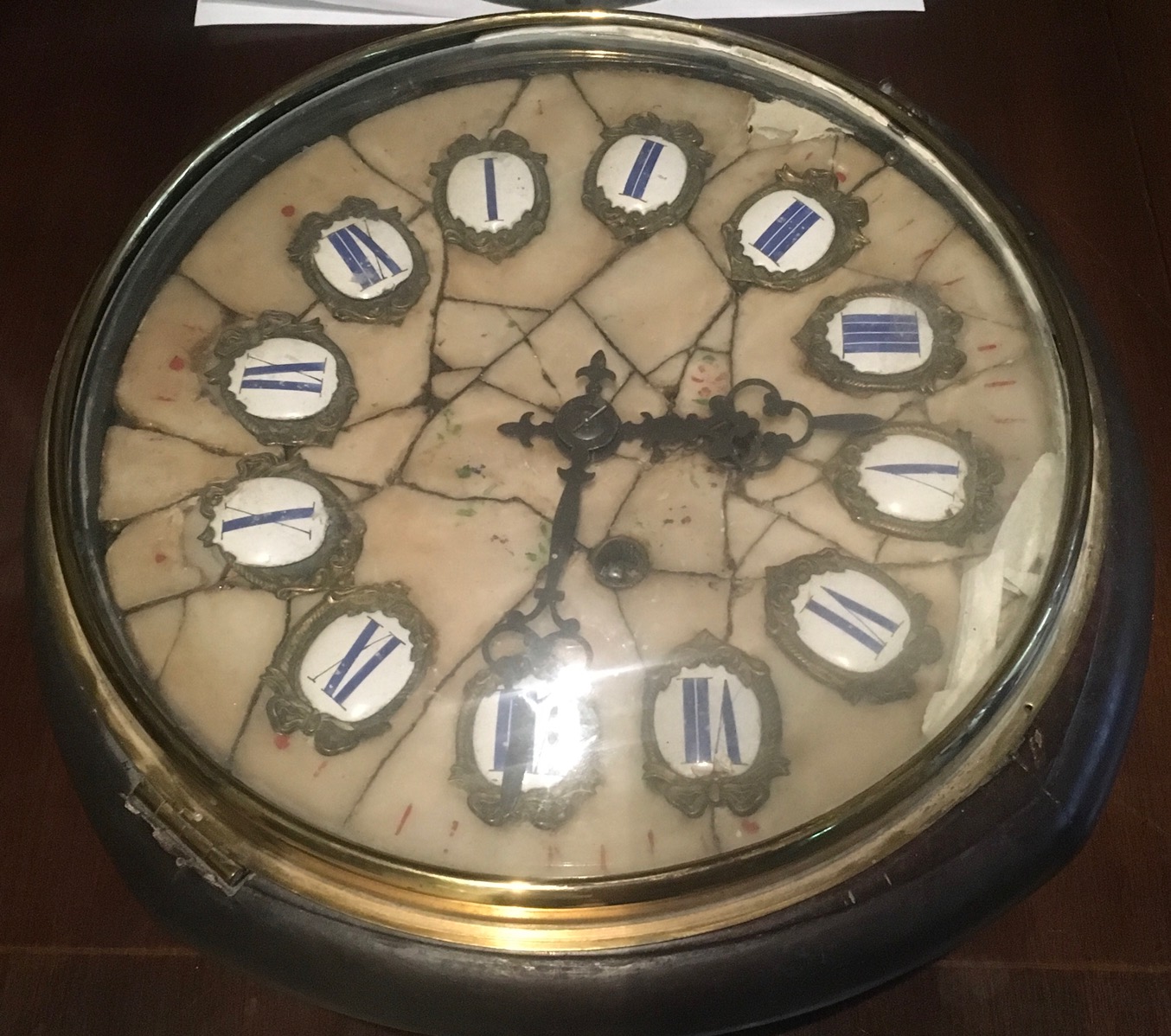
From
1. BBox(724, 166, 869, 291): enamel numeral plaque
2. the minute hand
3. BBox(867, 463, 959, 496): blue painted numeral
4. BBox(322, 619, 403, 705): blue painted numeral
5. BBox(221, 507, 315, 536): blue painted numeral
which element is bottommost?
BBox(322, 619, 403, 705): blue painted numeral

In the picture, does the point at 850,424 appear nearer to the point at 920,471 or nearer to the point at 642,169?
the point at 920,471

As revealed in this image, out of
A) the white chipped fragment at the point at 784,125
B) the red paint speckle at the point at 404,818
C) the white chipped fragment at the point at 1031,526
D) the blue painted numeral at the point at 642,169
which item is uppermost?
the white chipped fragment at the point at 784,125

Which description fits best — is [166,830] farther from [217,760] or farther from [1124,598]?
[1124,598]

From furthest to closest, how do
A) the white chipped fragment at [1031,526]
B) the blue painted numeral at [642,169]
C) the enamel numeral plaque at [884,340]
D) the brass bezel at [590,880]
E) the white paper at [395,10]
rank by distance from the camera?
the white paper at [395,10], the blue painted numeral at [642,169], the enamel numeral plaque at [884,340], the white chipped fragment at [1031,526], the brass bezel at [590,880]

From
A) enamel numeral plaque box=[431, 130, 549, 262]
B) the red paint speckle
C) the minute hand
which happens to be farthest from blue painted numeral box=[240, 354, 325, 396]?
the red paint speckle

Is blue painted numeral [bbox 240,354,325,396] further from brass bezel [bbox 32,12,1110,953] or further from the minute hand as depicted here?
the minute hand

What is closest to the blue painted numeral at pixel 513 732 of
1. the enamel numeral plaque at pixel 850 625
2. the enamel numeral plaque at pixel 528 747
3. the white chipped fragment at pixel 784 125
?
the enamel numeral plaque at pixel 528 747

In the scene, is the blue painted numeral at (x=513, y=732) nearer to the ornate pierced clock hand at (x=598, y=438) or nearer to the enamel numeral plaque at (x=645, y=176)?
the ornate pierced clock hand at (x=598, y=438)
